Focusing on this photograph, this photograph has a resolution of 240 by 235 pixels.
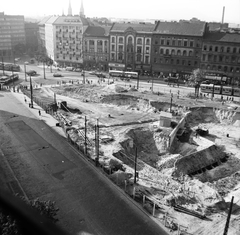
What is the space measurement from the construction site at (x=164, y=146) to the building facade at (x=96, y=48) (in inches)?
1050

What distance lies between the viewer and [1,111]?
5444cm

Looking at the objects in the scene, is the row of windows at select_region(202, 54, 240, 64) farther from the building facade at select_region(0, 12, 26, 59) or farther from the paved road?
the building facade at select_region(0, 12, 26, 59)

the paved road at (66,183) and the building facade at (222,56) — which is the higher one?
the building facade at (222,56)

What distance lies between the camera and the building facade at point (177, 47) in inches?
3324

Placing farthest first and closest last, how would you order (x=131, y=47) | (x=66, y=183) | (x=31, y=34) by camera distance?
(x=31, y=34) < (x=131, y=47) < (x=66, y=183)

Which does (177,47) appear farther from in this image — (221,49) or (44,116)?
(44,116)

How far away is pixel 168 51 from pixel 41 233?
89992 mm

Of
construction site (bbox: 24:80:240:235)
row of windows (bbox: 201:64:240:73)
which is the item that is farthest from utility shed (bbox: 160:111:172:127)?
row of windows (bbox: 201:64:240:73)

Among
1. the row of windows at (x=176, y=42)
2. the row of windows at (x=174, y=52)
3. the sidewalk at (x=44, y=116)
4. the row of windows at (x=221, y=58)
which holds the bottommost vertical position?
the sidewalk at (x=44, y=116)

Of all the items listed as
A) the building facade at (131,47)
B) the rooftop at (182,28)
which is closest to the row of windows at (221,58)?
the rooftop at (182,28)

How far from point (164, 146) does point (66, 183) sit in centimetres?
2036

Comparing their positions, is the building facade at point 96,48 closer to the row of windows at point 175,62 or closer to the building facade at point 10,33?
the row of windows at point 175,62

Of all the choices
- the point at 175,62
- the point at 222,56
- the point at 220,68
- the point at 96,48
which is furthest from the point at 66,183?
the point at 96,48

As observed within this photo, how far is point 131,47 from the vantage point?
9444 centimetres
